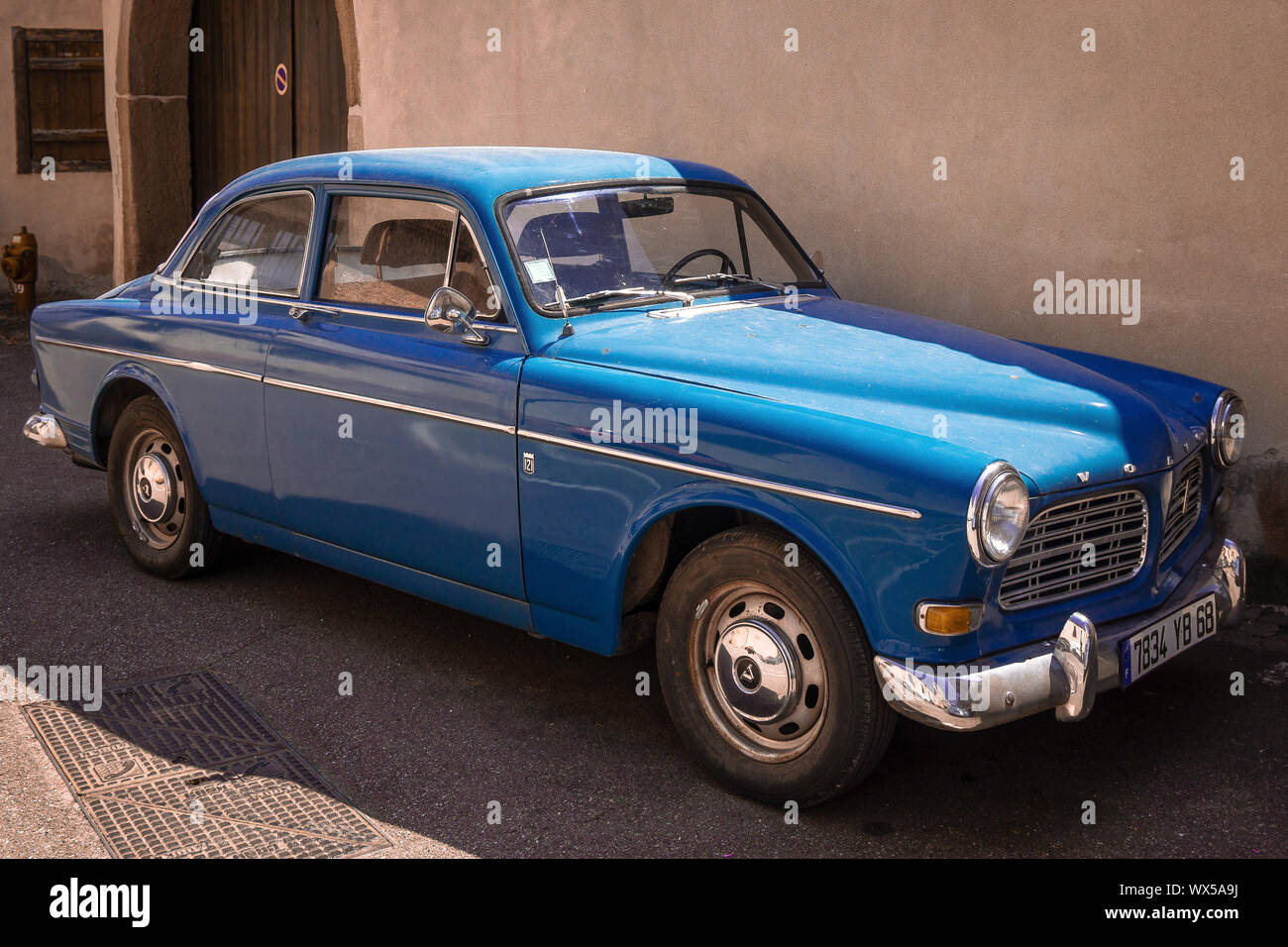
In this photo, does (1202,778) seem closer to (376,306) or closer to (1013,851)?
(1013,851)

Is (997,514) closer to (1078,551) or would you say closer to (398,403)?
(1078,551)

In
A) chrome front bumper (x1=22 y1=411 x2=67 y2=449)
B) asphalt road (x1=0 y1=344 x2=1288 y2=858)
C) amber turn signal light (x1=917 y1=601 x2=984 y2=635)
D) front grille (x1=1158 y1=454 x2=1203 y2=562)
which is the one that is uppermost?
chrome front bumper (x1=22 y1=411 x2=67 y2=449)

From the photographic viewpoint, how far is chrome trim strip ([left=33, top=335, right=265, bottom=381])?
16.1 ft

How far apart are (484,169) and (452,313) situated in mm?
598

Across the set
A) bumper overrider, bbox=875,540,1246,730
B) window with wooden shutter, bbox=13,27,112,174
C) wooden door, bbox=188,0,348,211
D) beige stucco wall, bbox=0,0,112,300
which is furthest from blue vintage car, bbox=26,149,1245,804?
window with wooden shutter, bbox=13,27,112,174

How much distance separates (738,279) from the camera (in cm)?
466

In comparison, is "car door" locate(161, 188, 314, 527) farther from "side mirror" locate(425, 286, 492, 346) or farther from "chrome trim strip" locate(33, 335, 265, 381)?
"side mirror" locate(425, 286, 492, 346)

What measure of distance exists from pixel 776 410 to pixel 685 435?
0.27 meters

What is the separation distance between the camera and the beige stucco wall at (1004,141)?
16.9ft

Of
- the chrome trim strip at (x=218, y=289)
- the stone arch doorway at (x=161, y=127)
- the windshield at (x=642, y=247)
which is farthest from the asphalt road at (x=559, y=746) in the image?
the stone arch doorway at (x=161, y=127)

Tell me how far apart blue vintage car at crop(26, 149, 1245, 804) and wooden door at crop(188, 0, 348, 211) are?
5267mm

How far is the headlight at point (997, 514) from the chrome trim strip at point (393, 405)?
148 cm

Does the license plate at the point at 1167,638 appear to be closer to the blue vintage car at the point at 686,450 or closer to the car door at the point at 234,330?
the blue vintage car at the point at 686,450
